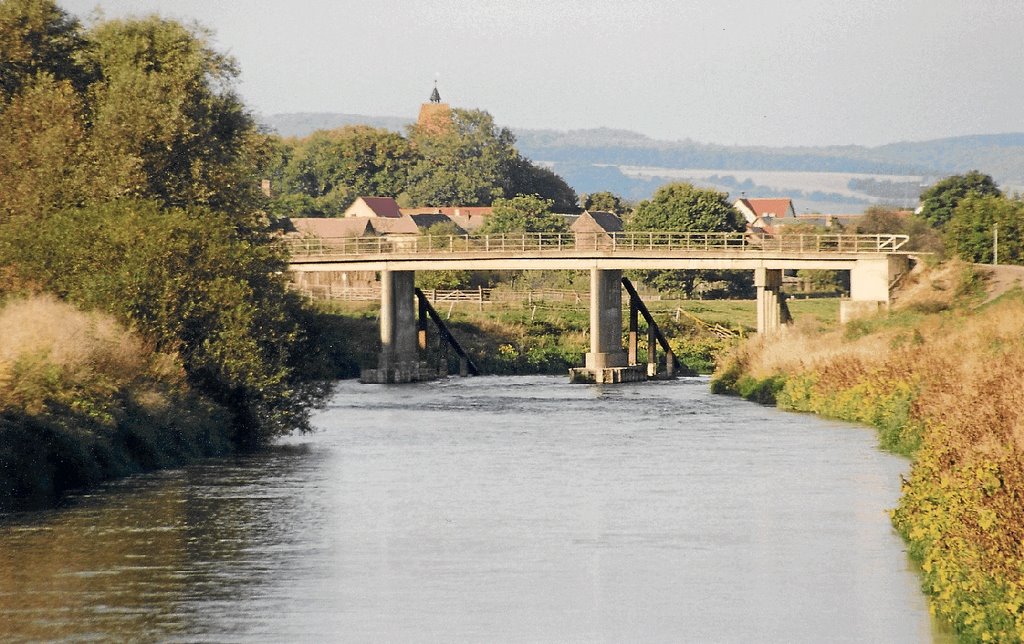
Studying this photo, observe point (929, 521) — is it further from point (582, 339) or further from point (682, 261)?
point (582, 339)

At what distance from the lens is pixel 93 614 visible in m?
27.3

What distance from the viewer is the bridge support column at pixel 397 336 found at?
329 ft

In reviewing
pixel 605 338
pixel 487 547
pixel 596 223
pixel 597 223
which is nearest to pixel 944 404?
pixel 487 547

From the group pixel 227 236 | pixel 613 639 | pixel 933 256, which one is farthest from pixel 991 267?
pixel 613 639

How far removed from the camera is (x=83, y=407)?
43.3 m

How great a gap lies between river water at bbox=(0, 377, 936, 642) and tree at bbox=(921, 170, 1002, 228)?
110m

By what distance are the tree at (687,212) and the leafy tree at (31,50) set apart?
90735 millimetres

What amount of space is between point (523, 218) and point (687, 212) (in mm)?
26118

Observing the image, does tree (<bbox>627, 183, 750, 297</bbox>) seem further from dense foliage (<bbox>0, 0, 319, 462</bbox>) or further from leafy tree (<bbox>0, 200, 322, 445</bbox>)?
leafy tree (<bbox>0, 200, 322, 445</bbox>)

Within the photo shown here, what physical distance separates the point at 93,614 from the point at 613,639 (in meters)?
8.67

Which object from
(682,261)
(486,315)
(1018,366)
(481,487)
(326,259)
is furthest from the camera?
(486,315)

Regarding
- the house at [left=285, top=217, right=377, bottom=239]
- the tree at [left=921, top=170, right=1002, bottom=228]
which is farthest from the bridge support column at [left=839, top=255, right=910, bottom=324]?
the house at [left=285, top=217, right=377, bottom=239]

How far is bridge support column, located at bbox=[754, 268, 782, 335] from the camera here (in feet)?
300

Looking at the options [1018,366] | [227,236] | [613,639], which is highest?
[227,236]
